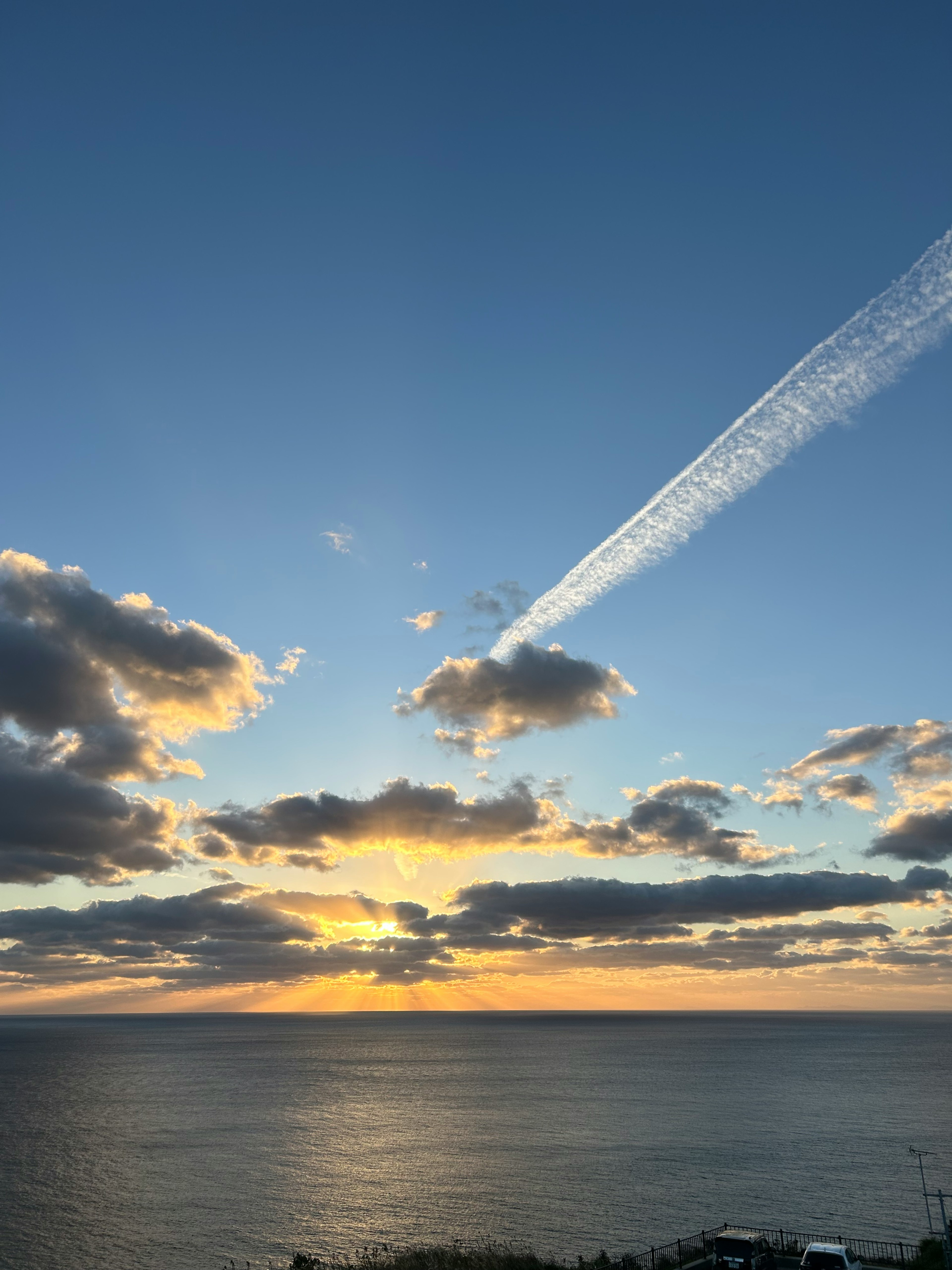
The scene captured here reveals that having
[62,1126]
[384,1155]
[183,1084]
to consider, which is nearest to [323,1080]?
[183,1084]

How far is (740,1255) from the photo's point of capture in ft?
144

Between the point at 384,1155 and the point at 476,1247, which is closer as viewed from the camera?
the point at 476,1247

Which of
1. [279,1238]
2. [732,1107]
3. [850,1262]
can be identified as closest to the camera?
[850,1262]

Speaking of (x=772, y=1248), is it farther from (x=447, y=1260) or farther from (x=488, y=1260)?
(x=447, y=1260)

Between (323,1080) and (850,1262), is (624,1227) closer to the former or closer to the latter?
(850,1262)

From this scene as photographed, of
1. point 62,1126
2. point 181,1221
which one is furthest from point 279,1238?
point 62,1126

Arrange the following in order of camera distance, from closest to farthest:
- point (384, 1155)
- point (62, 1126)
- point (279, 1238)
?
point (279, 1238)
point (384, 1155)
point (62, 1126)

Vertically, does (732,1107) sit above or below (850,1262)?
below

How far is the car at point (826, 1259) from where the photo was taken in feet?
136

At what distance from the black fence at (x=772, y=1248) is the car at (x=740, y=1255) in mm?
1634

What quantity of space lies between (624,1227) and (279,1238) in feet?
94.6

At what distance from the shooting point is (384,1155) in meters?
104

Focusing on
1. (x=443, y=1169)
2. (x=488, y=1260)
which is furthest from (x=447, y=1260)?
(x=443, y=1169)

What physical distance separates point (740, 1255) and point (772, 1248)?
6920mm
